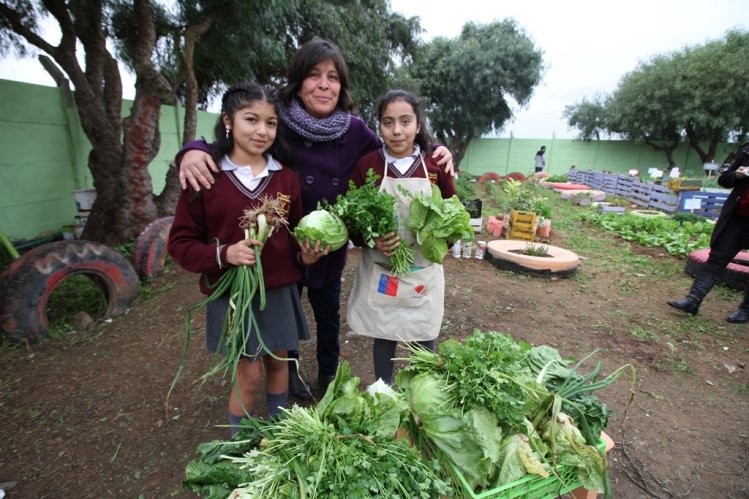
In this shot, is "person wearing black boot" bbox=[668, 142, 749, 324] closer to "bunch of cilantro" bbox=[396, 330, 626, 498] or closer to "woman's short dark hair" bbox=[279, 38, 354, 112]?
"bunch of cilantro" bbox=[396, 330, 626, 498]

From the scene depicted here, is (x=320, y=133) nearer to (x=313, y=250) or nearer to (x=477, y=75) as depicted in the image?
(x=313, y=250)

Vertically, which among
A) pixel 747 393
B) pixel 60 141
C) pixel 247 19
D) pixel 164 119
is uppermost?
pixel 247 19

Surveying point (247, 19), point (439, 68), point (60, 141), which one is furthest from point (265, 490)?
point (439, 68)

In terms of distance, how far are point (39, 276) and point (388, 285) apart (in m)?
3.71

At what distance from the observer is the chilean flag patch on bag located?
235 centimetres

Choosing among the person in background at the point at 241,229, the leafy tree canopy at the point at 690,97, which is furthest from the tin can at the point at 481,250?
the leafy tree canopy at the point at 690,97

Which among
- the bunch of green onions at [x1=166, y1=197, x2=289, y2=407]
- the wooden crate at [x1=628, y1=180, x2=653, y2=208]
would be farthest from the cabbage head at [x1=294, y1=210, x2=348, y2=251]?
Result: the wooden crate at [x1=628, y1=180, x2=653, y2=208]

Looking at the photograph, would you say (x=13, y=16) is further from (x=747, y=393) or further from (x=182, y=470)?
(x=747, y=393)

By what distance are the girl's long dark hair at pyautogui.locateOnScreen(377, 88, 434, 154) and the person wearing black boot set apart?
398 centimetres

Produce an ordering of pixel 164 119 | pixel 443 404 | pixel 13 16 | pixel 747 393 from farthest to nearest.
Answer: pixel 164 119 < pixel 13 16 < pixel 747 393 < pixel 443 404

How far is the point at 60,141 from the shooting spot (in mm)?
6918

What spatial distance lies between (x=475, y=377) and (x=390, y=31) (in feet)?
47.6

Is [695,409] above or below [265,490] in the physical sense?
below

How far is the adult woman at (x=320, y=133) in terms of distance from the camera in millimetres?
2197
